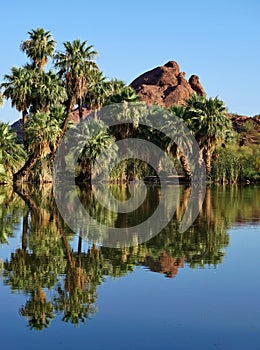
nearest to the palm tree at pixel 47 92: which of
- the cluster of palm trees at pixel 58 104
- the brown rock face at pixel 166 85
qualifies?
the cluster of palm trees at pixel 58 104

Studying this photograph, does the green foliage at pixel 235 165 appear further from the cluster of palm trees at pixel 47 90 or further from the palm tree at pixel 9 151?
the palm tree at pixel 9 151

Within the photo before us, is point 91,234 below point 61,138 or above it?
below

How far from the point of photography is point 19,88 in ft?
149

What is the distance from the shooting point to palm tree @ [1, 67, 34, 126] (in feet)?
149

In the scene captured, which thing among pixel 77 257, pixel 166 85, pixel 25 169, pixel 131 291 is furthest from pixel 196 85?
pixel 131 291

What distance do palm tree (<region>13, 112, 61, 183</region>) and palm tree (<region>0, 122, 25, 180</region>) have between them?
2.99 ft

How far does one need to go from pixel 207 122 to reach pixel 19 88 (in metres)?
16.3

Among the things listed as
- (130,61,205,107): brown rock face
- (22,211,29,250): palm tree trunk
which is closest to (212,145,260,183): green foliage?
(22,211,29,250): palm tree trunk

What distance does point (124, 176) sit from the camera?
5325cm

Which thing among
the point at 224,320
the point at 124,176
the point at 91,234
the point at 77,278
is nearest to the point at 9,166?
the point at 124,176

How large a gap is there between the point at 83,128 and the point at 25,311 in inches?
1656

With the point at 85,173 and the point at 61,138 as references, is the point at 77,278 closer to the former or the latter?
the point at 61,138

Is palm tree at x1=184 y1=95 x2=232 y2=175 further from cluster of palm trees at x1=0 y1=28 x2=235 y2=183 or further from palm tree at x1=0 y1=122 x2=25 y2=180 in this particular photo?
palm tree at x1=0 y1=122 x2=25 y2=180

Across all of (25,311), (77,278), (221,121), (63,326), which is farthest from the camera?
(221,121)
